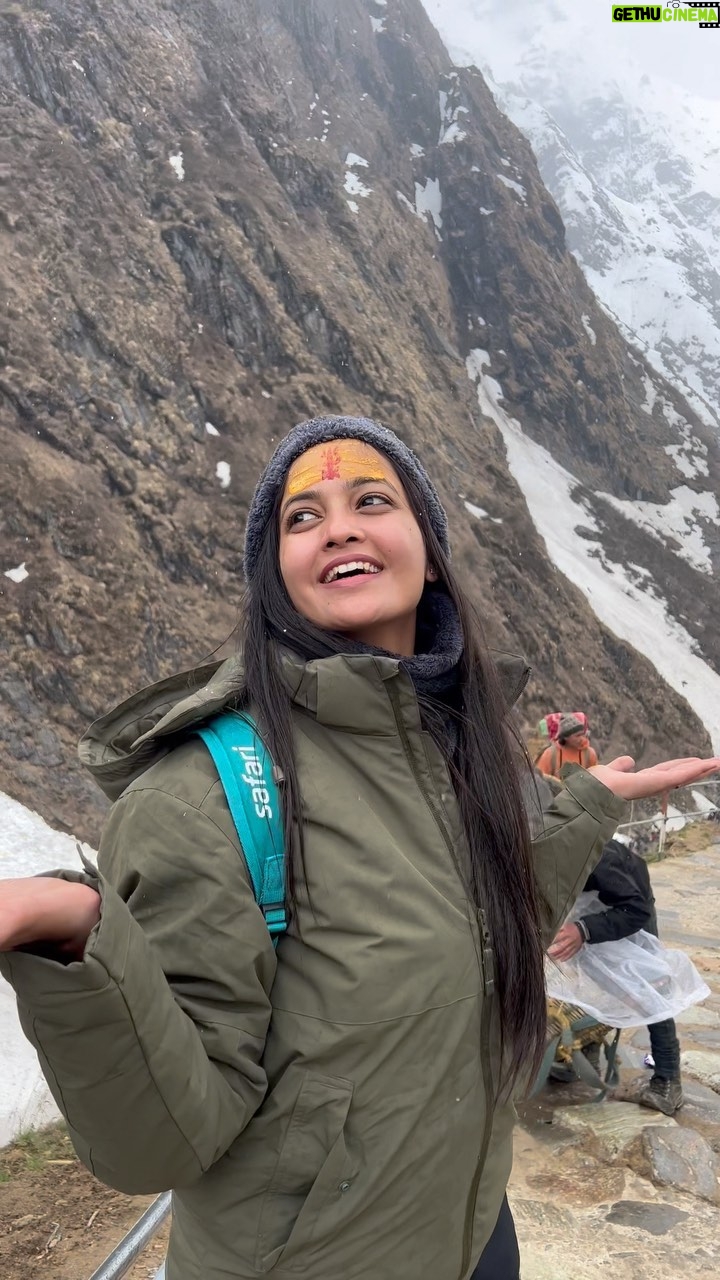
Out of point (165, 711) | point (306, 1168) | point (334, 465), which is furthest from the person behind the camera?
point (334, 465)

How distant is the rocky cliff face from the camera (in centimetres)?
1616

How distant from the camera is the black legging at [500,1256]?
1.70 meters

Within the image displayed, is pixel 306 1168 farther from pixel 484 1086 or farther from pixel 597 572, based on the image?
pixel 597 572

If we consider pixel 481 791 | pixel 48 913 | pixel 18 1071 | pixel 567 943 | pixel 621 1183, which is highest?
pixel 48 913

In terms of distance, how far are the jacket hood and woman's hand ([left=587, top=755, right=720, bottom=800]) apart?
0.74 m

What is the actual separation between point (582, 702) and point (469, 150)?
4381cm

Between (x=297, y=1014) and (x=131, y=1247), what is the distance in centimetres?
134

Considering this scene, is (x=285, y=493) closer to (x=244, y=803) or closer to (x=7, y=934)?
(x=244, y=803)

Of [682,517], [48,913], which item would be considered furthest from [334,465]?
[682,517]

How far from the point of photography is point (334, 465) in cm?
181

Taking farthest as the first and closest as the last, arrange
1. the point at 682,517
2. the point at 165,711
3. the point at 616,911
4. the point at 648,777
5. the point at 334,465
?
1. the point at 682,517
2. the point at 616,911
3. the point at 648,777
4. the point at 334,465
5. the point at 165,711

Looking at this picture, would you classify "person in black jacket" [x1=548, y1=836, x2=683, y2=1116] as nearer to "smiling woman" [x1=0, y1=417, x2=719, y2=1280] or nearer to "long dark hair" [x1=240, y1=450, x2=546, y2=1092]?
"smiling woman" [x1=0, y1=417, x2=719, y2=1280]

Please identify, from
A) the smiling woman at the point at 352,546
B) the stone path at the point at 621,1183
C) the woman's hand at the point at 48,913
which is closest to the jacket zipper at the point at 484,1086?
the smiling woman at the point at 352,546

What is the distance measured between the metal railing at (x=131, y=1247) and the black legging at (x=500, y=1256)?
2.95ft
